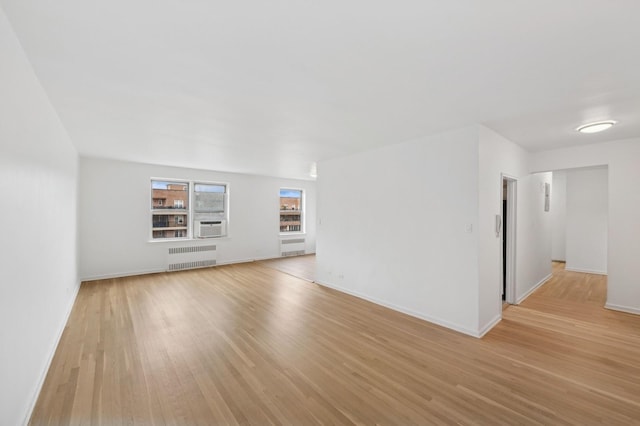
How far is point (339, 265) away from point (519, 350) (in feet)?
9.28

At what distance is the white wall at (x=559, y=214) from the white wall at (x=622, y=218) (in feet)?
11.6

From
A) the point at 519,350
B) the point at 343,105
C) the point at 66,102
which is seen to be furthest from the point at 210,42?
the point at 519,350

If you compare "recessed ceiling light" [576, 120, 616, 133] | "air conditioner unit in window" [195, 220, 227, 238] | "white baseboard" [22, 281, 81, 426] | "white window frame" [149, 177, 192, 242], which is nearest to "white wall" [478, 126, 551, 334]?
"recessed ceiling light" [576, 120, 616, 133]

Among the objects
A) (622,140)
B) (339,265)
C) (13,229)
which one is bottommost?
(339,265)

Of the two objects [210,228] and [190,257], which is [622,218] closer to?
[210,228]

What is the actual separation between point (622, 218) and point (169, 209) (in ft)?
27.8

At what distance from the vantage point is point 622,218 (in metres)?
3.84

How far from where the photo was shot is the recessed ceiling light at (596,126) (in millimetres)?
3038

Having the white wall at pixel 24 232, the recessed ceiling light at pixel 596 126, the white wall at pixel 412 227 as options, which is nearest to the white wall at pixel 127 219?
the white wall at pixel 24 232

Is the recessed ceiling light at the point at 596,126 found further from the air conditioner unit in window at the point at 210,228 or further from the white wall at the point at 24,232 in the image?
the air conditioner unit in window at the point at 210,228

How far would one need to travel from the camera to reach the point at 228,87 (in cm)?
228

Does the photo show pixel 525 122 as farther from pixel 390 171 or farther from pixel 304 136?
pixel 304 136

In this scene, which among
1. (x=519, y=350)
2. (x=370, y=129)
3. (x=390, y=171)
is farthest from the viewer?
(x=390, y=171)

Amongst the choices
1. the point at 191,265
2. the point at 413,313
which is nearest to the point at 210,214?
the point at 191,265
